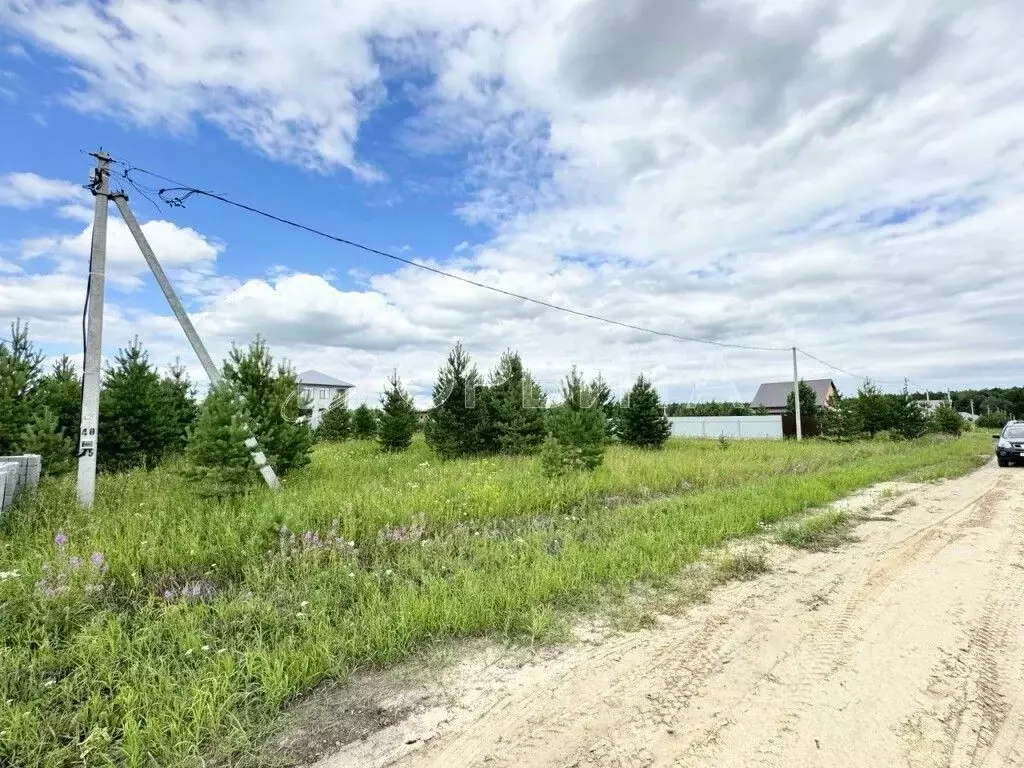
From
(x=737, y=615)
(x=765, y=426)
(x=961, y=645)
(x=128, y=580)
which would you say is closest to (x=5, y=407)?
(x=128, y=580)

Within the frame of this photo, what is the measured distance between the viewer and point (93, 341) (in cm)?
741

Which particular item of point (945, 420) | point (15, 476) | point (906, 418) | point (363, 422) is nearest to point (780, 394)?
point (945, 420)

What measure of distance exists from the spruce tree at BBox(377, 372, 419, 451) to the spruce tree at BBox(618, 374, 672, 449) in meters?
9.48

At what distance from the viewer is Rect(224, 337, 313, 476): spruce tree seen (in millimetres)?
9711

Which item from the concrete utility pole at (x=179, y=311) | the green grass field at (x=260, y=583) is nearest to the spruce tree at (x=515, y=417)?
the green grass field at (x=260, y=583)

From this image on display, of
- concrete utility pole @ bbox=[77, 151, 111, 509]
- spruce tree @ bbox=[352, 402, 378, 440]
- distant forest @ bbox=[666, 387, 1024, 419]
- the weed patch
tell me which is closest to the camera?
the weed patch

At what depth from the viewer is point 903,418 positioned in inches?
1088

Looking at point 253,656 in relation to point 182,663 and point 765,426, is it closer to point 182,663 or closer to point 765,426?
point 182,663

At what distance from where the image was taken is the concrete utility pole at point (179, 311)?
25.2 ft

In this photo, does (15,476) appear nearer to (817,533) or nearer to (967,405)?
(817,533)

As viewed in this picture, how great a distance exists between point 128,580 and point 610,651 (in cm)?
410

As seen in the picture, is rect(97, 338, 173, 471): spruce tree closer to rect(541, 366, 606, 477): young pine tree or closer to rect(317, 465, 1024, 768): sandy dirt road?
rect(541, 366, 606, 477): young pine tree

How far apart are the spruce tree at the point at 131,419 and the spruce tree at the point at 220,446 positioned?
404 centimetres

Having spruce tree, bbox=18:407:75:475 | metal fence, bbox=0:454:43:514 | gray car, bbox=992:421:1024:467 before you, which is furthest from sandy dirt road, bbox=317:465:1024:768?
gray car, bbox=992:421:1024:467
